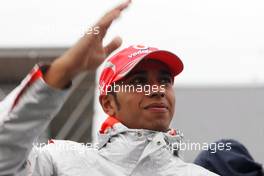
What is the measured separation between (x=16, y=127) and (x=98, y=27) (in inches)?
9.4

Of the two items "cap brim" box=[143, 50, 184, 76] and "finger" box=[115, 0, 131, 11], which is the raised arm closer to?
"finger" box=[115, 0, 131, 11]

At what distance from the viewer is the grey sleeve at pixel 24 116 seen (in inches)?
49.5

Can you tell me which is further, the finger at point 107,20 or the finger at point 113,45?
the finger at point 113,45

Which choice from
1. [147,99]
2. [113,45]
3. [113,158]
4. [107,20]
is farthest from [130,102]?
[107,20]

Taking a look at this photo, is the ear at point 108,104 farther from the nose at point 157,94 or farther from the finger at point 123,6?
the finger at point 123,6

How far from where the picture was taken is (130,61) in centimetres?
182

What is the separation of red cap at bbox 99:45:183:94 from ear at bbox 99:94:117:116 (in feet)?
0.06

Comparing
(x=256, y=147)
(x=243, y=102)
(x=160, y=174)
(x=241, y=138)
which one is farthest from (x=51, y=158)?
(x=243, y=102)

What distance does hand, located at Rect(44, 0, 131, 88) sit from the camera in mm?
1237

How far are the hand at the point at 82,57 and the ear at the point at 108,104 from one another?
59 cm

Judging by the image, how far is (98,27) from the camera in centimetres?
128

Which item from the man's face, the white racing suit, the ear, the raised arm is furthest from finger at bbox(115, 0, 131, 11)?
the ear

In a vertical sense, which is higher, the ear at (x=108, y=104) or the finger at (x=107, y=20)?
the finger at (x=107, y=20)

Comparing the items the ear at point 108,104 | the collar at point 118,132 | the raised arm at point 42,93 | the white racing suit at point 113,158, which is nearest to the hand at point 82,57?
the raised arm at point 42,93
